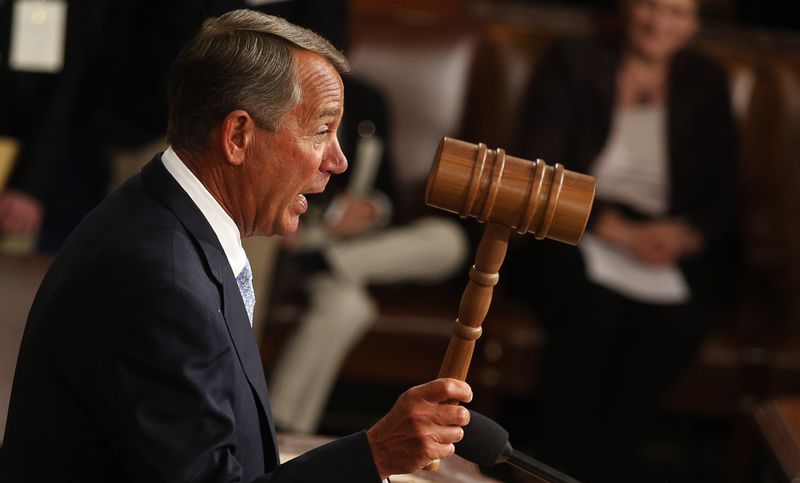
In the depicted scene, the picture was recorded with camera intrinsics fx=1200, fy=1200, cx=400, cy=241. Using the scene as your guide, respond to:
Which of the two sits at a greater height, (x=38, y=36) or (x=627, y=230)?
(x=38, y=36)

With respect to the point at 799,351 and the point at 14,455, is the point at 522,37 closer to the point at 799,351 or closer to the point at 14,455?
the point at 799,351

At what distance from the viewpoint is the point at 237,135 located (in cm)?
150

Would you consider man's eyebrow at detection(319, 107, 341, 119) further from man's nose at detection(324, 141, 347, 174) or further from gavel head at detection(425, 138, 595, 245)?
gavel head at detection(425, 138, 595, 245)

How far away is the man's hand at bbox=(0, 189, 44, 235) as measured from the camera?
3680mm

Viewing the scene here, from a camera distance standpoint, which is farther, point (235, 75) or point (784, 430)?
point (784, 430)

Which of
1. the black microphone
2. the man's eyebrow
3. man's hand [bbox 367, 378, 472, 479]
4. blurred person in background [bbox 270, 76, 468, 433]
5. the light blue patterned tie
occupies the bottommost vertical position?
blurred person in background [bbox 270, 76, 468, 433]

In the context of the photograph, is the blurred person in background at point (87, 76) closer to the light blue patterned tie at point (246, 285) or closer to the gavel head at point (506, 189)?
the light blue patterned tie at point (246, 285)

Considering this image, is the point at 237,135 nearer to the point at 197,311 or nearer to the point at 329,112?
the point at 329,112

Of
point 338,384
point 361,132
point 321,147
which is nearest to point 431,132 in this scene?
point 361,132

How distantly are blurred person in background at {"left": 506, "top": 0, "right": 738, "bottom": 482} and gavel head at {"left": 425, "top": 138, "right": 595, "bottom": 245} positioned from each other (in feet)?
8.10

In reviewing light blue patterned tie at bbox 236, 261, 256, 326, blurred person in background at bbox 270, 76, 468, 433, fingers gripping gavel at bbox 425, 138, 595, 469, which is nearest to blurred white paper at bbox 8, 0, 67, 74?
blurred person in background at bbox 270, 76, 468, 433

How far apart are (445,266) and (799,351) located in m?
1.20

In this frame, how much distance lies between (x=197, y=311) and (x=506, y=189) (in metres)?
0.39

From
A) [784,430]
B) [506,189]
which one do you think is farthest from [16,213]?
[506,189]
